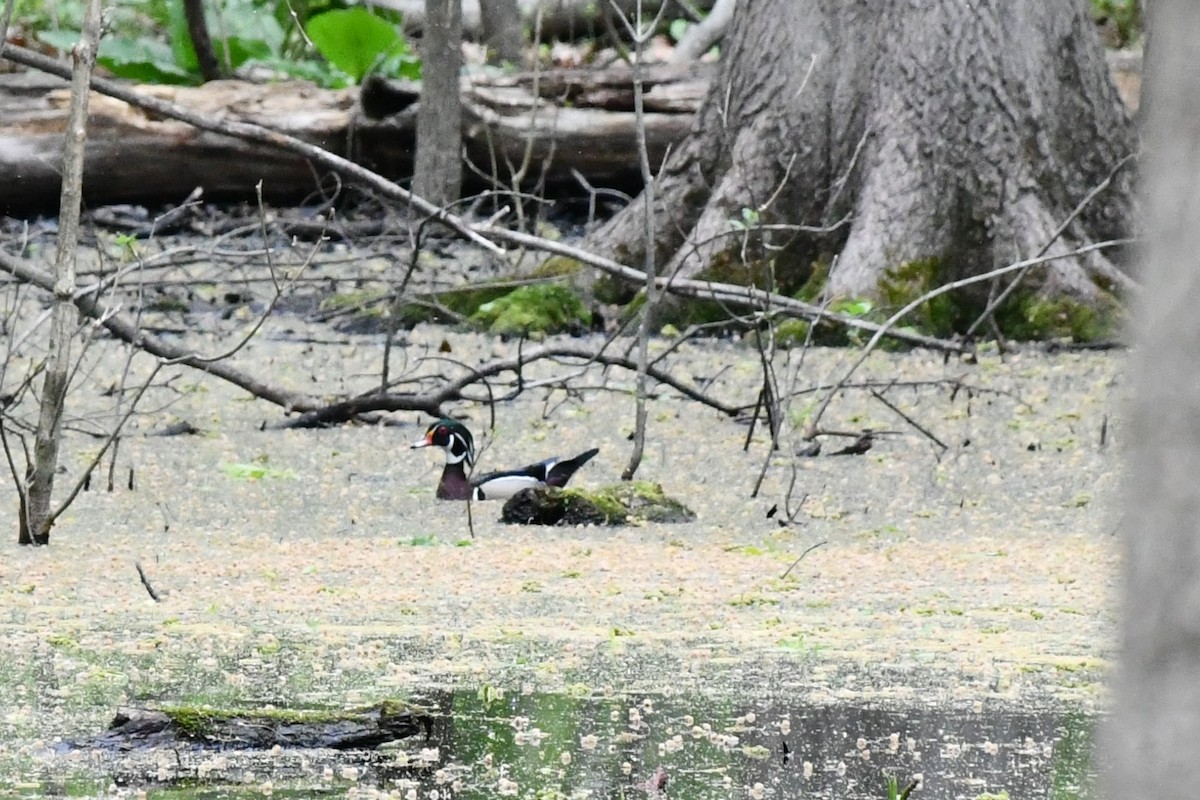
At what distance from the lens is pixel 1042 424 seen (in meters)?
7.43

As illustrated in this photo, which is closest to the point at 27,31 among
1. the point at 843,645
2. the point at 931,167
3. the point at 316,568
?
the point at 931,167

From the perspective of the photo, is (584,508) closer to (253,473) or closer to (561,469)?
(561,469)

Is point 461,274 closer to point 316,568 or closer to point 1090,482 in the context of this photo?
point 1090,482

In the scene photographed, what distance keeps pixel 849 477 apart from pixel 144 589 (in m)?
2.80

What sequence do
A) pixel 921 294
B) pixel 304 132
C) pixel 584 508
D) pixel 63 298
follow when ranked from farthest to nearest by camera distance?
pixel 304 132, pixel 921 294, pixel 584 508, pixel 63 298

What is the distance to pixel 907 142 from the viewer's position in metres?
9.30

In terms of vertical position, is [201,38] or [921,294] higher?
[201,38]

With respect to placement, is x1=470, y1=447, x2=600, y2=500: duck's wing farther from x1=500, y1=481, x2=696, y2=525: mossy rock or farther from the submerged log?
the submerged log

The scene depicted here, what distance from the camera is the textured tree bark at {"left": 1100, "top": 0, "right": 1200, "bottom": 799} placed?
69 cm

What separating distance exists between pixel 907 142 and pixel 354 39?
5.35 m

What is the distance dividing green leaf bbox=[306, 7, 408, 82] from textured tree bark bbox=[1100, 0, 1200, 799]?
12.7 m

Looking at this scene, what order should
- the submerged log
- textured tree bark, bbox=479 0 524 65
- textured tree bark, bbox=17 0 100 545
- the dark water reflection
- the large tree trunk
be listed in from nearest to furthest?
the dark water reflection < the submerged log < textured tree bark, bbox=17 0 100 545 < the large tree trunk < textured tree bark, bbox=479 0 524 65

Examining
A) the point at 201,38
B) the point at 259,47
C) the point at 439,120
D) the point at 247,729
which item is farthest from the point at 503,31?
the point at 247,729

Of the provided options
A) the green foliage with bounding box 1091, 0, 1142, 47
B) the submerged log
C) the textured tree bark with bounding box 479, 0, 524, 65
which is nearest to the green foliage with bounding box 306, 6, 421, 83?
the textured tree bark with bounding box 479, 0, 524, 65
